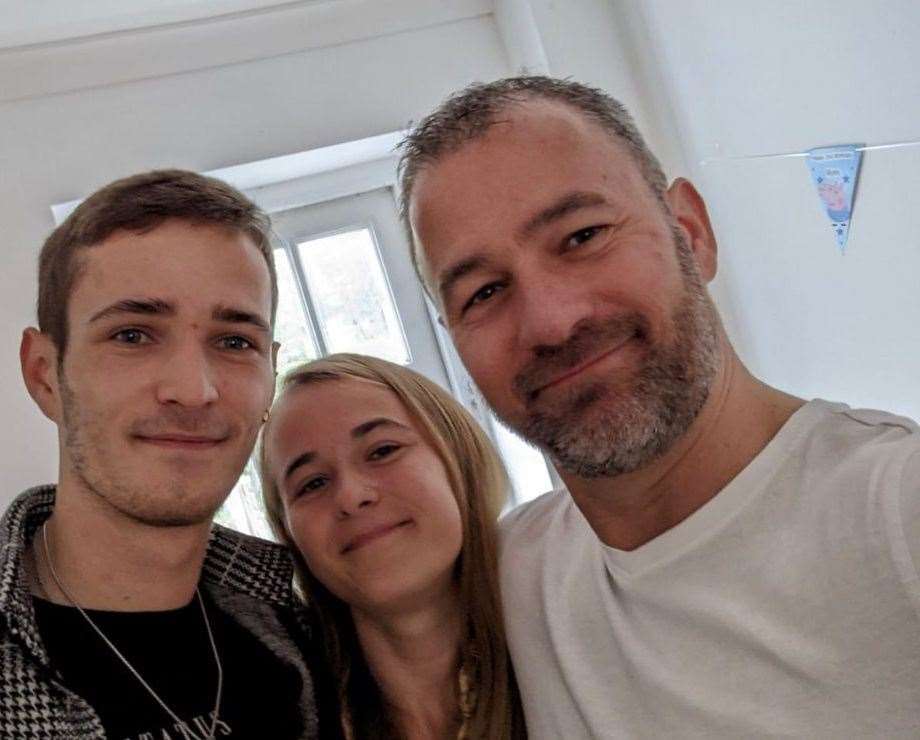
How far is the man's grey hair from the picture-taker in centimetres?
97

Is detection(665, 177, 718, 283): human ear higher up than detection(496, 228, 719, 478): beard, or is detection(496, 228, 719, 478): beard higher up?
detection(665, 177, 718, 283): human ear

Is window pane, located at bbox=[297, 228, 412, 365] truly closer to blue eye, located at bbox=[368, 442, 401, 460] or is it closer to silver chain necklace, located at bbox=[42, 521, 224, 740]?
blue eye, located at bbox=[368, 442, 401, 460]

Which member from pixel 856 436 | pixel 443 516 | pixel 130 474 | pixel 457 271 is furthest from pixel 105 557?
pixel 856 436

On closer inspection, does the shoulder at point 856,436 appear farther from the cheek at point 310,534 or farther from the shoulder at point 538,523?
the cheek at point 310,534

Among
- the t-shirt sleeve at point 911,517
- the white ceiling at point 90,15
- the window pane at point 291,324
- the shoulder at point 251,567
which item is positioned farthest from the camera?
the window pane at point 291,324

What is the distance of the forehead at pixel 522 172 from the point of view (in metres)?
0.90

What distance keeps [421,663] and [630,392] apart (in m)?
0.57

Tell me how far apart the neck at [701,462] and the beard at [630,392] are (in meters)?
0.03

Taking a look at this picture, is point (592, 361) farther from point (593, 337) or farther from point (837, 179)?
point (837, 179)

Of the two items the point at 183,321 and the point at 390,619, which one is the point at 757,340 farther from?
the point at 183,321

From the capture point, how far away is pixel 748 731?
2.50 feet

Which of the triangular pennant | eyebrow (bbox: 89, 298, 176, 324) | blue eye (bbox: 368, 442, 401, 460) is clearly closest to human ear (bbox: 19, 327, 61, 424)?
eyebrow (bbox: 89, 298, 176, 324)

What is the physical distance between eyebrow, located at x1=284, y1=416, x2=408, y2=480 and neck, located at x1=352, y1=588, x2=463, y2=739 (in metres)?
0.25

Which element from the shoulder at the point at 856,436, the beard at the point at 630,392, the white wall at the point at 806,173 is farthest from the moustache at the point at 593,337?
the white wall at the point at 806,173
